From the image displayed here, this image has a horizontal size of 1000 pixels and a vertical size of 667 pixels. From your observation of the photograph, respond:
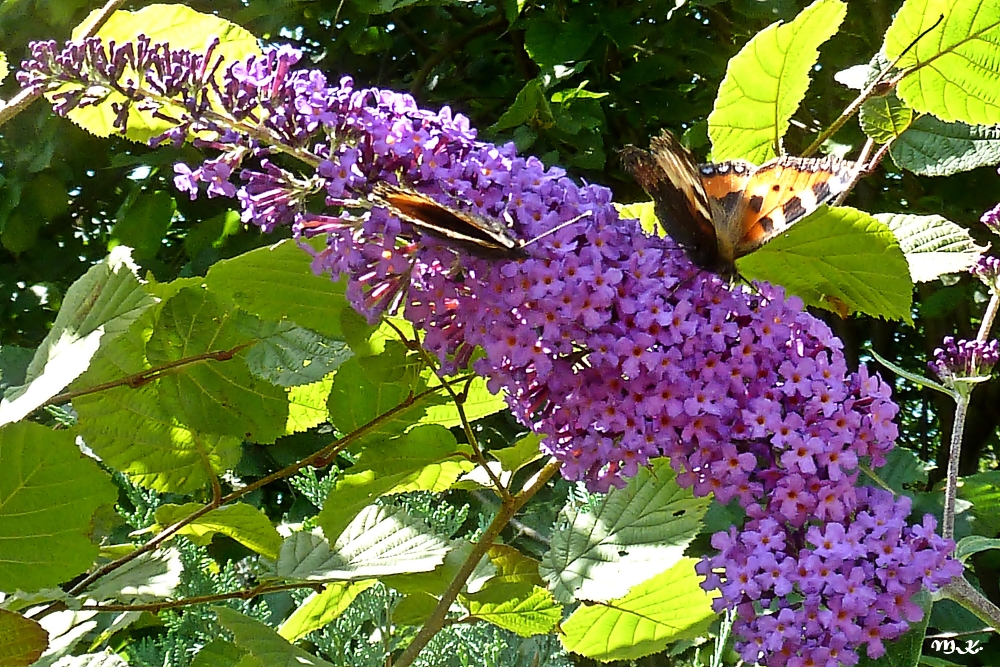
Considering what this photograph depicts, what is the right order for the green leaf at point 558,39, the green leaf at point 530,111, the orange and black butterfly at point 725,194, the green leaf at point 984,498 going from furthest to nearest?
the green leaf at point 558,39, the green leaf at point 530,111, the green leaf at point 984,498, the orange and black butterfly at point 725,194

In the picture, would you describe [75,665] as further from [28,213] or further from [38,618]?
[28,213]

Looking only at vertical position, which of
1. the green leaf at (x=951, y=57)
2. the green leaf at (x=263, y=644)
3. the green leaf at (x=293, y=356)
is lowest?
the green leaf at (x=263, y=644)

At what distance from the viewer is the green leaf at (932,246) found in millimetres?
910

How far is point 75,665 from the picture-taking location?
32.4 inches

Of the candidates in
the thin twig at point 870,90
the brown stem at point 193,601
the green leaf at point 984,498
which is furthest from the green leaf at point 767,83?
the green leaf at point 984,498

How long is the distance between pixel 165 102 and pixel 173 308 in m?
0.23

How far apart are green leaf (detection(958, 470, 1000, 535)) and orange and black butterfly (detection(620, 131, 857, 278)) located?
0.92 m

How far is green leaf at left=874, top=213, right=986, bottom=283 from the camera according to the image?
91 cm

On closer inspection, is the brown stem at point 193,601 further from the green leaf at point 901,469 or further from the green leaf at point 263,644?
the green leaf at point 901,469

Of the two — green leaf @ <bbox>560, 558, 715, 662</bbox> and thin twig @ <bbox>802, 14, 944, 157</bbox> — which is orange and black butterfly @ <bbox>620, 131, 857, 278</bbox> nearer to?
thin twig @ <bbox>802, 14, 944, 157</bbox>

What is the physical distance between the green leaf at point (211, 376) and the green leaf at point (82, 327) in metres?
0.07

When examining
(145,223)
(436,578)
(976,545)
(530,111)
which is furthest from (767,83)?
(145,223)

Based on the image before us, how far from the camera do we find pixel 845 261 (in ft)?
2.62

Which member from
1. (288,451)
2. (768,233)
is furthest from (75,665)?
(288,451)
